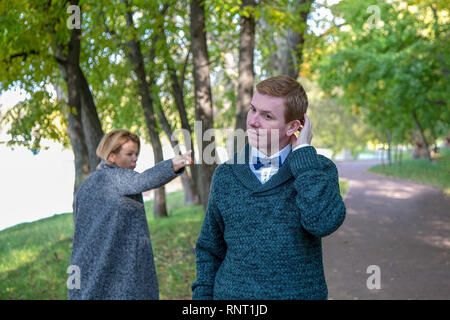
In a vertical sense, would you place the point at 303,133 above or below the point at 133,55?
below

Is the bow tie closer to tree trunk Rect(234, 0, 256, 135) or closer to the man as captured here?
the man

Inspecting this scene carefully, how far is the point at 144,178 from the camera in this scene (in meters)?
3.25

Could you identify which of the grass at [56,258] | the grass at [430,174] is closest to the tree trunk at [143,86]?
the grass at [56,258]

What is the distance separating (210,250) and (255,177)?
0.41m

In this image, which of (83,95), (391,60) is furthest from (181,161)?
(391,60)

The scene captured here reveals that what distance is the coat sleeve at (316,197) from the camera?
1873mm

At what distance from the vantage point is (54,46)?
7.91 meters

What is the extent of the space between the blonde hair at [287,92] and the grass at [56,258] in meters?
6.20

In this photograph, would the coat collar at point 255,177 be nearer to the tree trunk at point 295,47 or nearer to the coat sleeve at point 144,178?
the coat sleeve at point 144,178

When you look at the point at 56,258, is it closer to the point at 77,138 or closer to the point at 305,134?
the point at 77,138

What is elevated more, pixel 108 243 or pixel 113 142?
pixel 113 142
